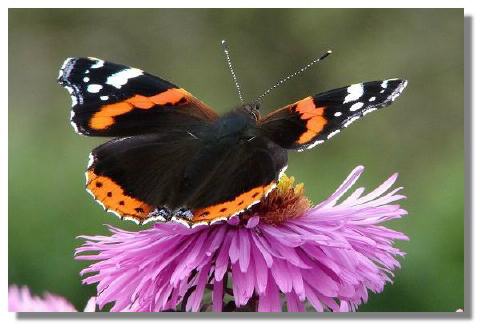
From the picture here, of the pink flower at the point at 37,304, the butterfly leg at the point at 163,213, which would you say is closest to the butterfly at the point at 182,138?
the butterfly leg at the point at 163,213

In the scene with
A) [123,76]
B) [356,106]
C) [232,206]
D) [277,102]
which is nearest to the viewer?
[232,206]

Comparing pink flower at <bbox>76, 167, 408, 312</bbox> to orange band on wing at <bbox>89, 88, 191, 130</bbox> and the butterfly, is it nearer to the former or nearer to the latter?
the butterfly

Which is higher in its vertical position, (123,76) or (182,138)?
(123,76)

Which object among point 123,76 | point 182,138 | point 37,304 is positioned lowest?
point 37,304

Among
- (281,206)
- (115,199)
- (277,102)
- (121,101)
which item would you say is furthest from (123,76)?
(277,102)

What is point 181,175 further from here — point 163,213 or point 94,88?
point 94,88
